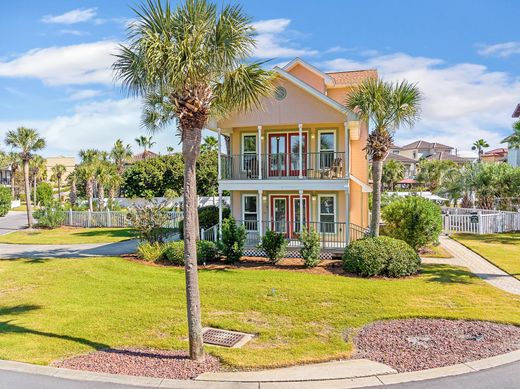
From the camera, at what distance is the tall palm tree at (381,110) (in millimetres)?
15953

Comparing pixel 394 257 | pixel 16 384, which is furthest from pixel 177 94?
pixel 394 257

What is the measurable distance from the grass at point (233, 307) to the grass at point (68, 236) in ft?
34.9

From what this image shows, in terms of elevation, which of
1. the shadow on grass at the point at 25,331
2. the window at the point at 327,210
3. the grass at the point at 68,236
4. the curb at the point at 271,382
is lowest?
the curb at the point at 271,382

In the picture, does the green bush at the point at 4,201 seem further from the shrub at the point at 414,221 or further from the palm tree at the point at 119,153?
the shrub at the point at 414,221

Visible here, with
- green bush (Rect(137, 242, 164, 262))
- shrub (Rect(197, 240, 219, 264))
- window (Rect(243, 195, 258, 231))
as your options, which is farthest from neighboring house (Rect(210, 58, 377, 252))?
green bush (Rect(137, 242, 164, 262))

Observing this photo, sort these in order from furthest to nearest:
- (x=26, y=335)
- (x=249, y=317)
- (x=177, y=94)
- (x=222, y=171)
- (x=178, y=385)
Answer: (x=222, y=171) → (x=249, y=317) → (x=26, y=335) → (x=177, y=94) → (x=178, y=385)

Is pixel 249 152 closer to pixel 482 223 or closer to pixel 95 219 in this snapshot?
pixel 482 223

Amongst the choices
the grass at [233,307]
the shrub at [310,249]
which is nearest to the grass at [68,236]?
the grass at [233,307]

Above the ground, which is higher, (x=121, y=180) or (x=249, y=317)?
(x=121, y=180)

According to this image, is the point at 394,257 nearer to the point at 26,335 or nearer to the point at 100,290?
the point at 100,290

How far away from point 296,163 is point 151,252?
866 centimetres

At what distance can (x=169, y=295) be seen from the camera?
13.3 meters

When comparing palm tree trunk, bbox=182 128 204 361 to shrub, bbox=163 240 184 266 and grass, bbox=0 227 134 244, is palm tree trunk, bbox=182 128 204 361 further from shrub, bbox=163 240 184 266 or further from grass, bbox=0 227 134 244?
grass, bbox=0 227 134 244

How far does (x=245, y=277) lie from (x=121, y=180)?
34469mm
